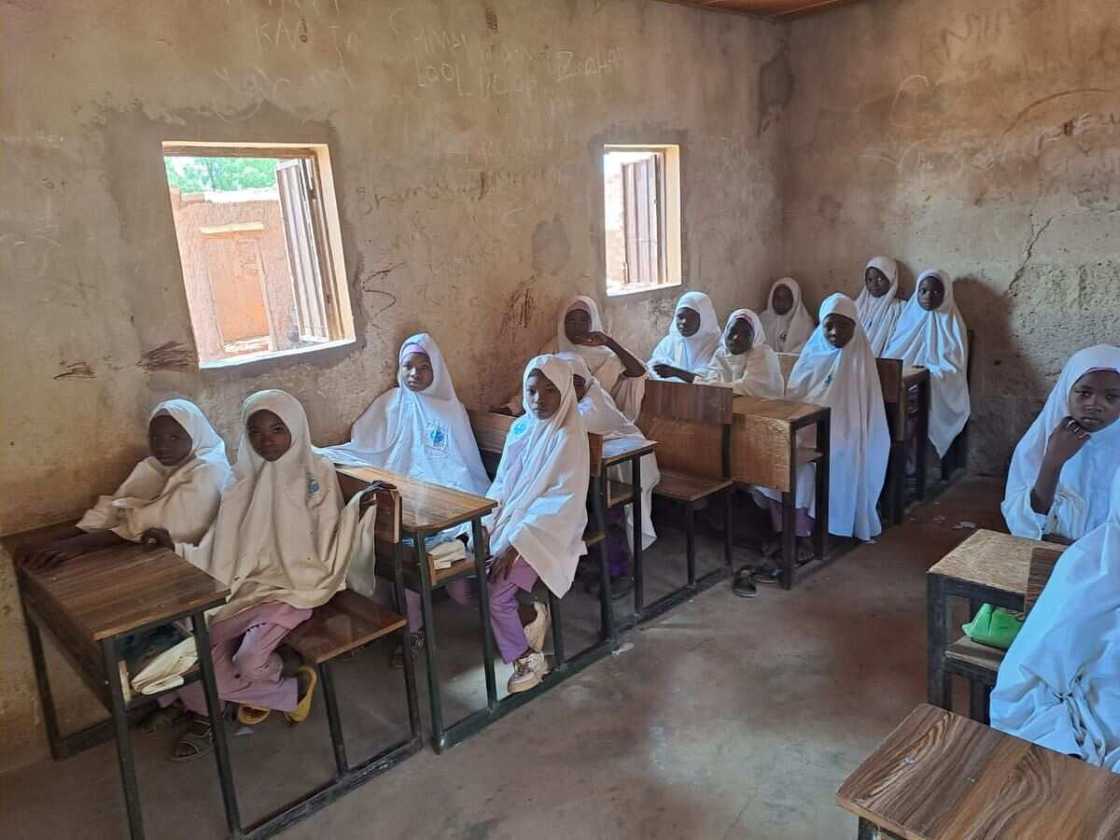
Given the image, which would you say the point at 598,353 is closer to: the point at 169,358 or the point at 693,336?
the point at 693,336

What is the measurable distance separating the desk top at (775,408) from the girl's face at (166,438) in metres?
2.68

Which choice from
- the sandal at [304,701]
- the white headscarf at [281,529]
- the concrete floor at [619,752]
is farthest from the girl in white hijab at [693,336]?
the sandal at [304,701]

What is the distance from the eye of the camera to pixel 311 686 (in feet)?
10.4

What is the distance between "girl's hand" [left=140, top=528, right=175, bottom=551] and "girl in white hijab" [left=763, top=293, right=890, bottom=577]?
3.10 metres

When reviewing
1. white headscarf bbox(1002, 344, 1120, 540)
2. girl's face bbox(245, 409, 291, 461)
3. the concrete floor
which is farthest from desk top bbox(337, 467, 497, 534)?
white headscarf bbox(1002, 344, 1120, 540)

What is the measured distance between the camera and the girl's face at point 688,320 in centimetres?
→ 527

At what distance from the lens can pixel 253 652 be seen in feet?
9.39

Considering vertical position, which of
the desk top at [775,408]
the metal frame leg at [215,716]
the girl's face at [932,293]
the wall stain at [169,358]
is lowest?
the metal frame leg at [215,716]

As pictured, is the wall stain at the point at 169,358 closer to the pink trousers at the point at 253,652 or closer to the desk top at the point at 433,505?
the desk top at the point at 433,505

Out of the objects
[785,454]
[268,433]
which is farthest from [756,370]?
[268,433]

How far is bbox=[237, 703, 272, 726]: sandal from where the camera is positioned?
3256 mm

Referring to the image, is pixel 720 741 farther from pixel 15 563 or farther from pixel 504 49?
pixel 504 49

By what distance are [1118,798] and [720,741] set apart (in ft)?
5.37

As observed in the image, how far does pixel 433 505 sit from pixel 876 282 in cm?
432
